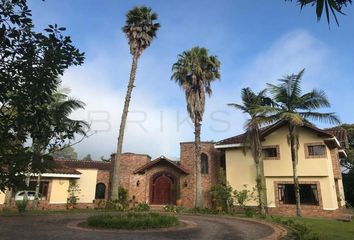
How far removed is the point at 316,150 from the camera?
23.4 m

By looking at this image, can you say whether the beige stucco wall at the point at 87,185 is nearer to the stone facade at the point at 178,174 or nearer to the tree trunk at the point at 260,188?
the stone facade at the point at 178,174

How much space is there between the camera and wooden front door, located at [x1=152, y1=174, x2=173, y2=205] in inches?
1202

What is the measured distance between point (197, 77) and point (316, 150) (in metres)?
11.1

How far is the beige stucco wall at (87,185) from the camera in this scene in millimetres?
30312

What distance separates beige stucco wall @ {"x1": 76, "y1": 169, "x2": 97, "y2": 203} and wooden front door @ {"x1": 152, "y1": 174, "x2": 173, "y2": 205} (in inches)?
241

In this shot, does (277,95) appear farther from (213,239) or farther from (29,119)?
(29,119)

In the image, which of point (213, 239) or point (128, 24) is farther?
point (128, 24)

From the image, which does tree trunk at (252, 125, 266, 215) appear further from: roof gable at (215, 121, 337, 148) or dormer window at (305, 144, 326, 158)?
dormer window at (305, 144, 326, 158)

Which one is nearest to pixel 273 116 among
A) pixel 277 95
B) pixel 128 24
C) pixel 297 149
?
pixel 277 95

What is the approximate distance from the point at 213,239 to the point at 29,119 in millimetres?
8816

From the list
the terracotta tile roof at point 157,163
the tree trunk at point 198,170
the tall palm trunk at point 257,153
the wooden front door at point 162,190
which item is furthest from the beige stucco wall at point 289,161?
the wooden front door at point 162,190

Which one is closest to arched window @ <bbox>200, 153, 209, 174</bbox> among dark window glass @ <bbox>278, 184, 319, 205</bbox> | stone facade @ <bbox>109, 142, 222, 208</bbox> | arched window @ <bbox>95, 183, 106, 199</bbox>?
stone facade @ <bbox>109, 142, 222, 208</bbox>

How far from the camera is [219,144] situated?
27.4m

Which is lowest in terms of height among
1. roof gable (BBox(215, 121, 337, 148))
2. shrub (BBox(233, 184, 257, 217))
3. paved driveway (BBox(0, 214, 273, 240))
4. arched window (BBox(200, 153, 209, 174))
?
paved driveway (BBox(0, 214, 273, 240))
